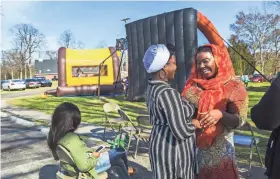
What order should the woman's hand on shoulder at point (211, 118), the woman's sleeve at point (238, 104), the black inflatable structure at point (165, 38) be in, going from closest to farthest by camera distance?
the woman's hand on shoulder at point (211, 118) < the woman's sleeve at point (238, 104) < the black inflatable structure at point (165, 38)

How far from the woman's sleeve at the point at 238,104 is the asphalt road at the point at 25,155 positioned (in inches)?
131

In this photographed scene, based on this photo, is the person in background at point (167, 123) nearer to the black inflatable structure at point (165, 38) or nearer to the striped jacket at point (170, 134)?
the striped jacket at point (170, 134)

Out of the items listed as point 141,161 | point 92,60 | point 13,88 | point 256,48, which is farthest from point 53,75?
point 141,161

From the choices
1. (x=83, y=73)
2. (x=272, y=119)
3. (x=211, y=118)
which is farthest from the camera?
(x=83, y=73)

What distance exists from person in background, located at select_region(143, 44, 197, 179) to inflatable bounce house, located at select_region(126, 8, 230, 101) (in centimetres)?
738

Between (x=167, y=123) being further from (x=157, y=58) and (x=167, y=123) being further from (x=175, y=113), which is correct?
(x=157, y=58)

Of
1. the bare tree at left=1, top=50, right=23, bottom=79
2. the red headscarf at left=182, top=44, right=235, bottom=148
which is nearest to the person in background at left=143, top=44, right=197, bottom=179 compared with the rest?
the red headscarf at left=182, top=44, right=235, bottom=148

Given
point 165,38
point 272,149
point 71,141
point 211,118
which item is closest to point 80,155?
point 71,141

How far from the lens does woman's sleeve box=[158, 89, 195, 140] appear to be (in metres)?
1.98

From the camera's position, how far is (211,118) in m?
2.10

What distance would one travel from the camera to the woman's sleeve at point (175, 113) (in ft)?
6.50

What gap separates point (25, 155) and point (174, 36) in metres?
6.70

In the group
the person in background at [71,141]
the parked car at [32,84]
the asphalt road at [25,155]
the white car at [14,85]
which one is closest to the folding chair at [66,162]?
the person in background at [71,141]

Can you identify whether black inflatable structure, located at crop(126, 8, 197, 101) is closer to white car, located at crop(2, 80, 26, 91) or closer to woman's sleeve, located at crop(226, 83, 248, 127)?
woman's sleeve, located at crop(226, 83, 248, 127)
